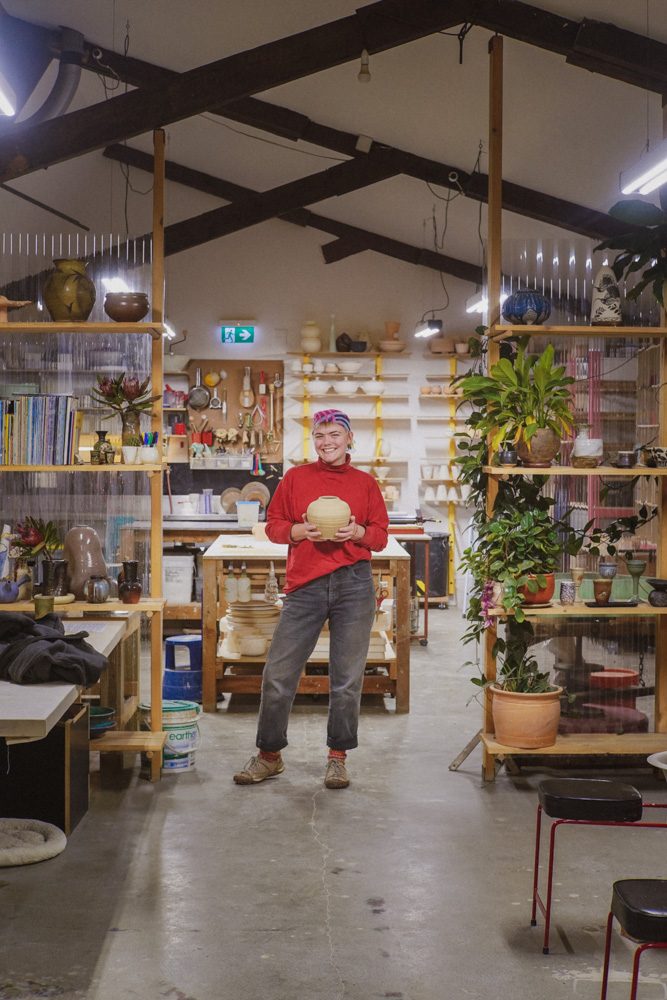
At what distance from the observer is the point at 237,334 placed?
10.5 metres

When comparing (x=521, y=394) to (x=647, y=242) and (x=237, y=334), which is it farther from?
(x=237, y=334)

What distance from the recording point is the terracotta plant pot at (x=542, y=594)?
4.26 m

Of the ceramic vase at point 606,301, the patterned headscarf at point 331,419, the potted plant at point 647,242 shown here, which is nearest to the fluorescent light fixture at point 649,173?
the potted plant at point 647,242

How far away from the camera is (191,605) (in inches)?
301

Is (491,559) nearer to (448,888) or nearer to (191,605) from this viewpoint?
(448,888)

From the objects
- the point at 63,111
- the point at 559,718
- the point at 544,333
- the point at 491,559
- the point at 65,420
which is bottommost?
the point at 559,718

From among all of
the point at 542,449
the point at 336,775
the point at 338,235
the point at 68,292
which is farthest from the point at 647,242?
the point at 338,235

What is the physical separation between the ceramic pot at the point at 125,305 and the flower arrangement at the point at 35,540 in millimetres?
964

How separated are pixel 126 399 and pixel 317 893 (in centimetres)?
221

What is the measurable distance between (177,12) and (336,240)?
4.42m

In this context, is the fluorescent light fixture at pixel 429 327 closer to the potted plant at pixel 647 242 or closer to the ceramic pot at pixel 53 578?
the potted plant at pixel 647 242

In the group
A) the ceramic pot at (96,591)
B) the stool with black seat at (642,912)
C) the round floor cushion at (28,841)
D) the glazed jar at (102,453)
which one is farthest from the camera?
the glazed jar at (102,453)

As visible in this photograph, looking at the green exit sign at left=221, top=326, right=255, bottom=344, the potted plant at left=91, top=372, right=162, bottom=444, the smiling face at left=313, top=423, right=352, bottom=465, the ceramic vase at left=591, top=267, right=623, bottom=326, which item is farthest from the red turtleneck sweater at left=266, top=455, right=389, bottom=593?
the green exit sign at left=221, top=326, right=255, bottom=344

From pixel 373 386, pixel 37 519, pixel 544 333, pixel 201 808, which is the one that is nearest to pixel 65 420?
pixel 37 519
